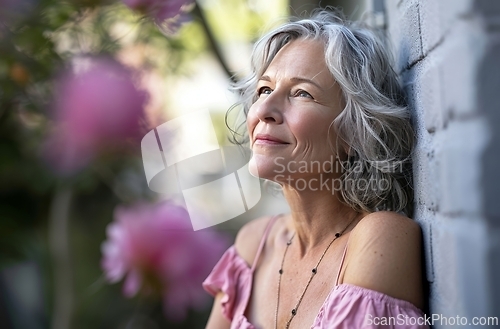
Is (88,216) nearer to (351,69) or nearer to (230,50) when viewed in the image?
(230,50)

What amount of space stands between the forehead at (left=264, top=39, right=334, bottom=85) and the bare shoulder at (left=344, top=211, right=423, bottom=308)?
1.56ft

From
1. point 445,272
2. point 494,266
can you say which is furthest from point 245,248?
point 494,266

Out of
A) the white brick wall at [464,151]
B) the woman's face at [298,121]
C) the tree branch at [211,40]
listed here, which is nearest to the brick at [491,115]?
the white brick wall at [464,151]

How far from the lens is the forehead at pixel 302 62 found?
1691 mm

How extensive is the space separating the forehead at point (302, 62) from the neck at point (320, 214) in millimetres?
347

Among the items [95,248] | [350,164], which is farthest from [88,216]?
[350,164]

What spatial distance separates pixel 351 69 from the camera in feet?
5.51

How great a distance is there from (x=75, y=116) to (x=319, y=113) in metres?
0.69

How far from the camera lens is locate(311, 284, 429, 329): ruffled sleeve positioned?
1312mm

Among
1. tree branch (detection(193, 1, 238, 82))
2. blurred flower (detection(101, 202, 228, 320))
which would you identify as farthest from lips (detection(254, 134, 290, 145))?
tree branch (detection(193, 1, 238, 82))

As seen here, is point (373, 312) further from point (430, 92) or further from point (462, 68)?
point (462, 68)

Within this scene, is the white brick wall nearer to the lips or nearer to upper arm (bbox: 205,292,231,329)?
the lips

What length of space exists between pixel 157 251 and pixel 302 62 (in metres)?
0.69

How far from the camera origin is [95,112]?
1.54 m
